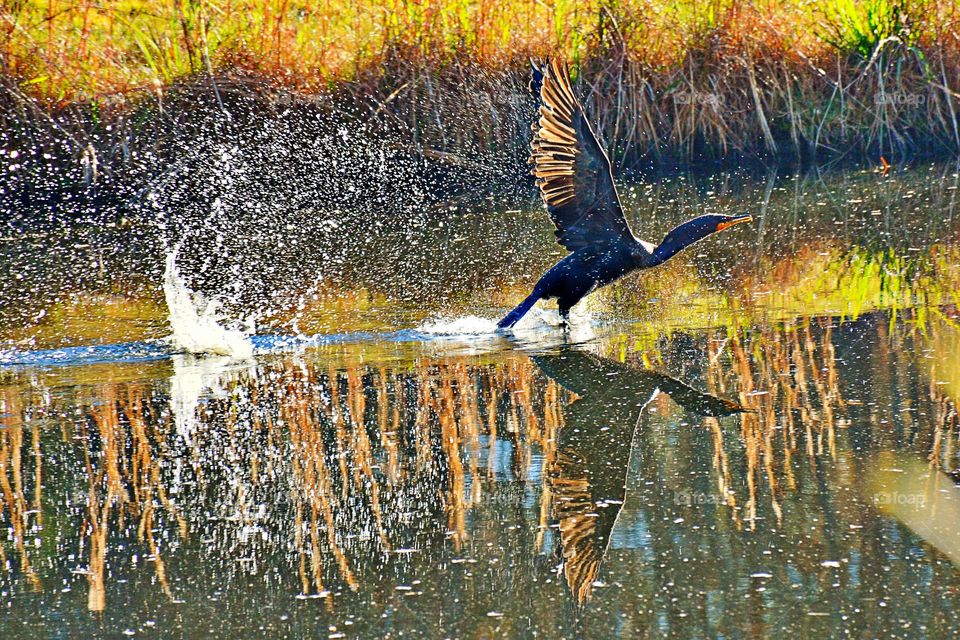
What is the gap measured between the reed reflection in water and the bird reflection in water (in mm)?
11

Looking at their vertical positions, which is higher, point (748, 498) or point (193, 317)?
point (193, 317)

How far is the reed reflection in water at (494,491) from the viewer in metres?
2.76

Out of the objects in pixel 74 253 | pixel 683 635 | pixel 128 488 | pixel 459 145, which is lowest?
pixel 683 635

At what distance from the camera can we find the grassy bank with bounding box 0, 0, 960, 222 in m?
9.34

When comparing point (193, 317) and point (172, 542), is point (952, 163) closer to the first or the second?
point (193, 317)

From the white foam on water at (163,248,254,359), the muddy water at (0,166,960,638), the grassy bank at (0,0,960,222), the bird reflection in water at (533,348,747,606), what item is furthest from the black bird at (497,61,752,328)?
the grassy bank at (0,0,960,222)

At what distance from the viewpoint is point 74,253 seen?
8102 millimetres

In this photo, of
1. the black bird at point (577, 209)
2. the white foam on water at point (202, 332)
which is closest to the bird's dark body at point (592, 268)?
the black bird at point (577, 209)

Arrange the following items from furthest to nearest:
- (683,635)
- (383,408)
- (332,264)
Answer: (332,264) < (383,408) < (683,635)

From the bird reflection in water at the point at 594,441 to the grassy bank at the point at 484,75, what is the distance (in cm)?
504

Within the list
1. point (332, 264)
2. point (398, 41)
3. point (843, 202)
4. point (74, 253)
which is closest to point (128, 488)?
point (332, 264)

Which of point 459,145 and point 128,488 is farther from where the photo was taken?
point 459,145

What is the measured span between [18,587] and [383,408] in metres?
1.59

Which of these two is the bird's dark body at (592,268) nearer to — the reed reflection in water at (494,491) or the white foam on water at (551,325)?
the white foam on water at (551,325)
